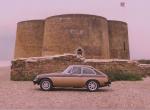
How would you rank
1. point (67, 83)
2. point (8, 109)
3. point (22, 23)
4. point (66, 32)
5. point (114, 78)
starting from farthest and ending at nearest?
point (22, 23) → point (66, 32) → point (114, 78) → point (67, 83) → point (8, 109)

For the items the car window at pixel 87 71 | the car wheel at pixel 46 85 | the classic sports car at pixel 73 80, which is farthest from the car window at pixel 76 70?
the car wheel at pixel 46 85

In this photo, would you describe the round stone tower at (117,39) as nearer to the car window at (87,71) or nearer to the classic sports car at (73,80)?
the car window at (87,71)

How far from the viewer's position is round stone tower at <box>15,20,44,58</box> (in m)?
41.0

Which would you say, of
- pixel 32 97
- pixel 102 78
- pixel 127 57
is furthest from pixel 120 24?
pixel 32 97

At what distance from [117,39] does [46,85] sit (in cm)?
2548

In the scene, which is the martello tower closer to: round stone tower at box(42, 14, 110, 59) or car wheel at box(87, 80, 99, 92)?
round stone tower at box(42, 14, 110, 59)

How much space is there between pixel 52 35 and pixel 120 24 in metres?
10.3

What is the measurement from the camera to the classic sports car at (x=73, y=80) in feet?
58.3

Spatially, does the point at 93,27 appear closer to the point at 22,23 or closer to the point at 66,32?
the point at 66,32

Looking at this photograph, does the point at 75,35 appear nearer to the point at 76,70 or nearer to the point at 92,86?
the point at 76,70

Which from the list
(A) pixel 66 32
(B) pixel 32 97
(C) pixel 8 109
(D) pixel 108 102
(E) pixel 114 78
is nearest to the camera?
(C) pixel 8 109

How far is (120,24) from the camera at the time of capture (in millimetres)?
42625

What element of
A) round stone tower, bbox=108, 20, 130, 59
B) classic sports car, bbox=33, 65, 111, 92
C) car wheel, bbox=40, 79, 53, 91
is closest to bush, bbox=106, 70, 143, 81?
classic sports car, bbox=33, 65, 111, 92

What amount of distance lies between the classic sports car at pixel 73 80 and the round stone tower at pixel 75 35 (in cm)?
1708
